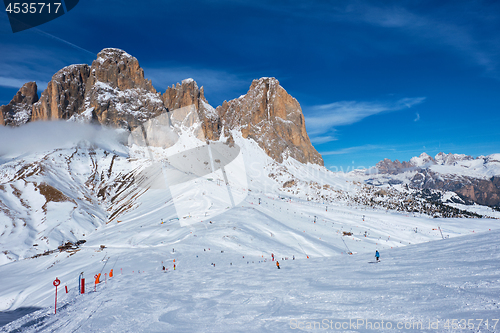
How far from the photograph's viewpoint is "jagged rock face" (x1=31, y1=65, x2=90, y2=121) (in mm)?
172750

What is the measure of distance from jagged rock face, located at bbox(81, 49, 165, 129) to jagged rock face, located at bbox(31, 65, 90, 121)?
20.8ft

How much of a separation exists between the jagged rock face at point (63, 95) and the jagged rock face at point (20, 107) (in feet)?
28.5

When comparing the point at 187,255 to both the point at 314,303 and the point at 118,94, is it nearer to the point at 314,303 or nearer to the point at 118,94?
the point at 314,303

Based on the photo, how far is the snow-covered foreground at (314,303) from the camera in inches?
277

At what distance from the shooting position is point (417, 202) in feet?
574

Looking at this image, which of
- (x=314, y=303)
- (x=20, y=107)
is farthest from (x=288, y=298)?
(x=20, y=107)

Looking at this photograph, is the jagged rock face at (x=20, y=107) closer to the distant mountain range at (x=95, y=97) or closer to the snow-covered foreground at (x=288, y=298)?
the distant mountain range at (x=95, y=97)

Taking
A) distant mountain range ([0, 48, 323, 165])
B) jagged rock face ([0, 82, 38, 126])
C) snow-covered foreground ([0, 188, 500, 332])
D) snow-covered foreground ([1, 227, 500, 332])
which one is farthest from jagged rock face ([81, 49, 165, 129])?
snow-covered foreground ([1, 227, 500, 332])

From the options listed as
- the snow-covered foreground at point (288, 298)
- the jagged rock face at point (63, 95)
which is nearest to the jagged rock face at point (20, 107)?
the jagged rock face at point (63, 95)

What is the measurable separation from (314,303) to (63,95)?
214824mm

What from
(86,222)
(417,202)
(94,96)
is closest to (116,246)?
(86,222)

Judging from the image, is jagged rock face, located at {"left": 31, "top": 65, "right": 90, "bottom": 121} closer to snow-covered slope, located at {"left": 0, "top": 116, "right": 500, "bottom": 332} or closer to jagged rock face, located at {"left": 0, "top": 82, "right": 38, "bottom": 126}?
jagged rock face, located at {"left": 0, "top": 82, "right": 38, "bottom": 126}

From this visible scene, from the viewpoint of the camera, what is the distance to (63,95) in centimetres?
17475

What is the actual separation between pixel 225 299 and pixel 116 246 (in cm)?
3191
